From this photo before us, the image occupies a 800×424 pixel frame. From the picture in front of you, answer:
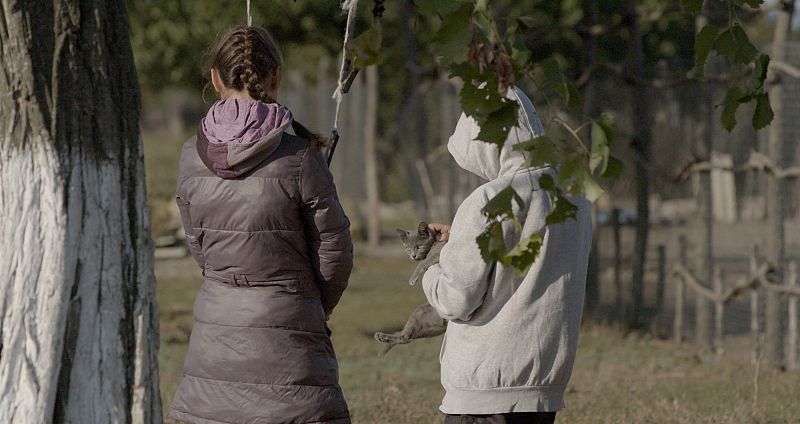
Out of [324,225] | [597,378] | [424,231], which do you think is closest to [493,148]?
[424,231]

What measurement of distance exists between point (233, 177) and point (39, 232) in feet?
3.89

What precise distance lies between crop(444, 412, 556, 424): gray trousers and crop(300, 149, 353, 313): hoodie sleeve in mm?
584

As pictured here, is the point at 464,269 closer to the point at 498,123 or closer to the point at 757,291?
the point at 498,123

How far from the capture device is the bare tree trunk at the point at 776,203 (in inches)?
349

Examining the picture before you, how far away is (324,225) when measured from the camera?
3.83 meters

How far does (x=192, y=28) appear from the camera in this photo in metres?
19.6

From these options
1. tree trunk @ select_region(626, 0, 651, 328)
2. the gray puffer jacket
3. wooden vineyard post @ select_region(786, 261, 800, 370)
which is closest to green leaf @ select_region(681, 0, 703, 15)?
the gray puffer jacket

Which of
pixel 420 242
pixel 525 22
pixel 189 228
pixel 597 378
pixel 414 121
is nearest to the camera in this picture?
pixel 525 22

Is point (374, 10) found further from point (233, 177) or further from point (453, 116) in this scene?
point (453, 116)

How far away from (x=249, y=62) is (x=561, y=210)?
175cm

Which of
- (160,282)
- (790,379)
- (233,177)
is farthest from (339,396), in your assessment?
(160,282)

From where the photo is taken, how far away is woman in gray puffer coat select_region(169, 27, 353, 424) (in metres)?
3.80

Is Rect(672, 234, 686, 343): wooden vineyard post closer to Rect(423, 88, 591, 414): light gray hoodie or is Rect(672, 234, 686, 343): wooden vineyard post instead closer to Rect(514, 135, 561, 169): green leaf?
Rect(423, 88, 591, 414): light gray hoodie

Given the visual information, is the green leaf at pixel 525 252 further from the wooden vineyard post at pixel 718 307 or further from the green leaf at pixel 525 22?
the wooden vineyard post at pixel 718 307
